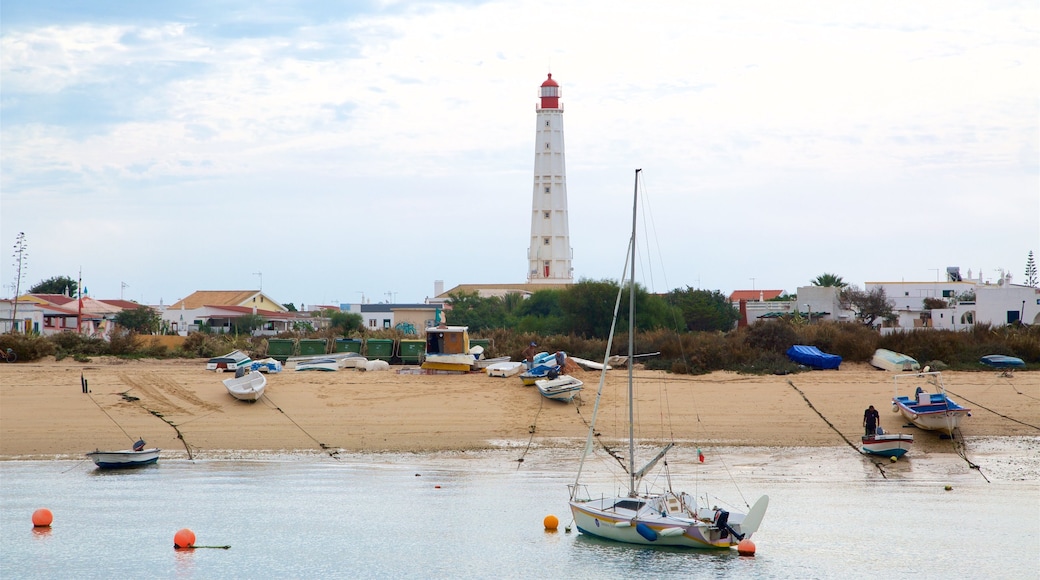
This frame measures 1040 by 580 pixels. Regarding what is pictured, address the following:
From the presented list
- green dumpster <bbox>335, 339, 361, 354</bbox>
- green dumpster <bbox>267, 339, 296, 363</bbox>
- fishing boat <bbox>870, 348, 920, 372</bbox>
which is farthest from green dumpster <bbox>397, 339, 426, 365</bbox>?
fishing boat <bbox>870, 348, 920, 372</bbox>

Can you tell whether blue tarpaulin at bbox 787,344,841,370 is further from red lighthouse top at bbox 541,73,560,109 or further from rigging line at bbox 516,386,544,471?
red lighthouse top at bbox 541,73,560,109

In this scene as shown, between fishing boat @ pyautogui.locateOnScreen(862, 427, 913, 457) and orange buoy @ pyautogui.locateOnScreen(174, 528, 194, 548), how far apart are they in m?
18.7

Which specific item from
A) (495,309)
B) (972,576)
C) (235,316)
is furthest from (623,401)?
(235,316)

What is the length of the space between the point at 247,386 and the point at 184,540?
1391 cm

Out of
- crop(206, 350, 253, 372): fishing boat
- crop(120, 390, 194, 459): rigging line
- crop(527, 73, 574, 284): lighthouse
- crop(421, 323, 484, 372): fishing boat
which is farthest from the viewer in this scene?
crop(527, 73, 574, 284): lighthouse

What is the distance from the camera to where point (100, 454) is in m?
31.7

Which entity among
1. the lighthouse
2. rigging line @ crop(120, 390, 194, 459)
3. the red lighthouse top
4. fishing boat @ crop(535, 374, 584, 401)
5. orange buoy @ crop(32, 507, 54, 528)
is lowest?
orange buoy @ crop(32, 507, 54, 528)

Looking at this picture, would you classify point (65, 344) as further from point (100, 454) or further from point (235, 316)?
point (235, 316)

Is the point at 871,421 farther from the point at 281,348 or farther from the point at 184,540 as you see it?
the point at 281,348

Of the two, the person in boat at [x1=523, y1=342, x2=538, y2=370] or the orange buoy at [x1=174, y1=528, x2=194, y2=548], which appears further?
the person in boat at [x1=523, y1=342, x2=538, y2=370]

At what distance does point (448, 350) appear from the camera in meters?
43.4

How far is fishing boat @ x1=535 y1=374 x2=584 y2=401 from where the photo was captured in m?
37.5

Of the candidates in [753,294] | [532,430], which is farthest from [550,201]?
[532,430]

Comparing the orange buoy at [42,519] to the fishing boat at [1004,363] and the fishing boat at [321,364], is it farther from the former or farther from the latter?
the fishing boat at [1004,363]
